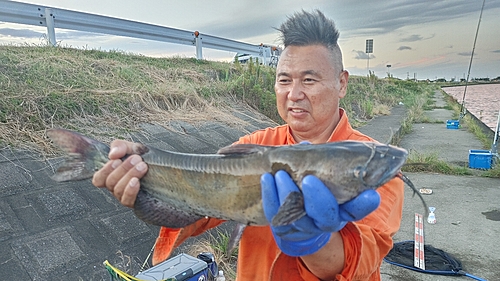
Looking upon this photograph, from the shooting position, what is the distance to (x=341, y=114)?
8.39 ft

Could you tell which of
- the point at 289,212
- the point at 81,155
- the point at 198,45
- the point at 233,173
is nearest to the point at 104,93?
the point at 81,155

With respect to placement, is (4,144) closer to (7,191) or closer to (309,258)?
(7,191)

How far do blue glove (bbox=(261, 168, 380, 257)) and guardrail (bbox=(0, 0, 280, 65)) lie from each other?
6.57 meters

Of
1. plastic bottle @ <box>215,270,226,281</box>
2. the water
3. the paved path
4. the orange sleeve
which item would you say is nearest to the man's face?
the orange sleeve

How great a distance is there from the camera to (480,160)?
796 cm

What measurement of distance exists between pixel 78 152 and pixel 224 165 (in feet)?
2.84

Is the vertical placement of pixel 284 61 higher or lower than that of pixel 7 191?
higher

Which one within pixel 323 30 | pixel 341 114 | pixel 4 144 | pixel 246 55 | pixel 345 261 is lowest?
pixel 345 261

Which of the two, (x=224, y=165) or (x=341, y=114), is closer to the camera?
(x=224, y=165)

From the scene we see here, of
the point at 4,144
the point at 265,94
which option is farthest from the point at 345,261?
the point at 265,94

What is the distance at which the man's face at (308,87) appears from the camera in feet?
7.52

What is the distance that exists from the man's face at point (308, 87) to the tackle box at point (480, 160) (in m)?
7.16

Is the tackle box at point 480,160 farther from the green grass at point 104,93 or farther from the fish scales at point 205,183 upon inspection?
the fish scales at point 205,183

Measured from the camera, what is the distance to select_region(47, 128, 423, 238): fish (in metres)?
1.51
